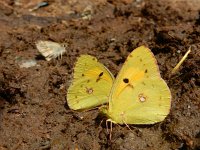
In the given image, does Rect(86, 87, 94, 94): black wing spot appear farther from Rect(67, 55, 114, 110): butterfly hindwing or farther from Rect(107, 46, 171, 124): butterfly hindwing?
Rect(107, 46, 171, 124): butterfly hindwing

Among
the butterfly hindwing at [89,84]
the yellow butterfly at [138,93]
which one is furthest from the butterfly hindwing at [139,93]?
the butterfly hindwing at [89,84]

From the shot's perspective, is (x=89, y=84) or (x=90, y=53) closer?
(x=89, y=84)

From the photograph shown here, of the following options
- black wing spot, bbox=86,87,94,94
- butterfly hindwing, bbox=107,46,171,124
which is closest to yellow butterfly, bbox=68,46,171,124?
butterfly hindwing, bbox=107,46,171,124

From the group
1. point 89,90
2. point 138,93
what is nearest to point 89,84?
point 89,90

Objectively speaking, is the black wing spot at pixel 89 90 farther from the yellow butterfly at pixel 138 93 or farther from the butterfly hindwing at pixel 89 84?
the yellow butterfly at pixel 138 93

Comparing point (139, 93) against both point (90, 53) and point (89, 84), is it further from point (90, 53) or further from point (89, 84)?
point (90, 53)

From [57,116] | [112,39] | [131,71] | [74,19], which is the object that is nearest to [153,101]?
[131,71]
